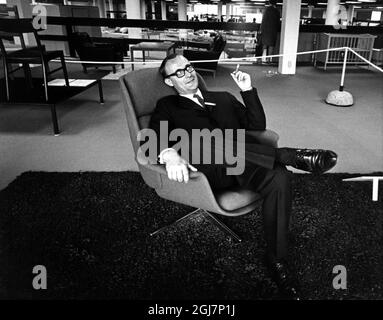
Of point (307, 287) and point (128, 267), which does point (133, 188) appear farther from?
point (307, 287)

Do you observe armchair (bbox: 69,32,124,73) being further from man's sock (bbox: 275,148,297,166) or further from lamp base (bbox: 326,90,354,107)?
man's sock (bbox: 275,148,297,166)

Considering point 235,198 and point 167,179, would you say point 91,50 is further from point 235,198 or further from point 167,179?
point 235,198

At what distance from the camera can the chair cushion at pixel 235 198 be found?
1.65m

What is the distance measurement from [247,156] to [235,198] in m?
0.22

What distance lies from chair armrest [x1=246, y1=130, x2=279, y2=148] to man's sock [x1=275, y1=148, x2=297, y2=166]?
217 millimetres

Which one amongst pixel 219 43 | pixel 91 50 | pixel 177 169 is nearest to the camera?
pixel 177 169

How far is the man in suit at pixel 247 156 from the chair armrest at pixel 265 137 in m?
0.04

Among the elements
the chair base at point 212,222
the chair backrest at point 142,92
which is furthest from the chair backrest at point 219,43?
the chair base at point 212,222

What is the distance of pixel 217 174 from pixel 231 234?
458 mm

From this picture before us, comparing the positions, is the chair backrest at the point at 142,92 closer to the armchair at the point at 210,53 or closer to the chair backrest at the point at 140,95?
the chair backrest at the point at 140,95

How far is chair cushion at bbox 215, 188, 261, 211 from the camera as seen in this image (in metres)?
1.65

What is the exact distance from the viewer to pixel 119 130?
12.8 feet

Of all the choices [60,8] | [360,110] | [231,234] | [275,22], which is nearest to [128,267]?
[231,234]

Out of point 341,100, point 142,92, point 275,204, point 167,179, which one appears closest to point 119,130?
point 142,92
